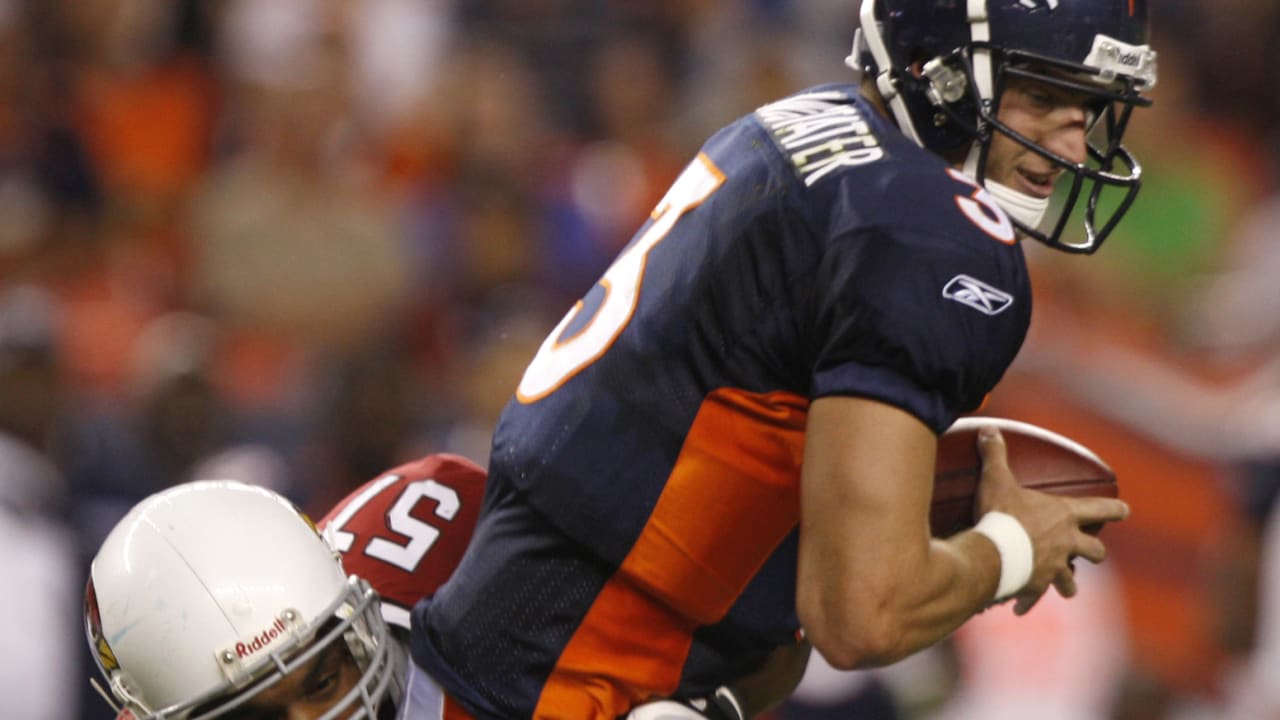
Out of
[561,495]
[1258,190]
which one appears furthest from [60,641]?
[1258,190]

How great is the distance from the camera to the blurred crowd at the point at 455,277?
18.5 feet

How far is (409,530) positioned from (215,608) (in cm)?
46

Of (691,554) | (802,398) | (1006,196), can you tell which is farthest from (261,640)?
(1006,196)

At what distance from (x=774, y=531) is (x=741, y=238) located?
43 centimetres

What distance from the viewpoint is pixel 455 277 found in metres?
6.89

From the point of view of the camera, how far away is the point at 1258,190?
7.67 metres

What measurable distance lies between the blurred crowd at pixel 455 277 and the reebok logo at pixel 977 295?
3077mm

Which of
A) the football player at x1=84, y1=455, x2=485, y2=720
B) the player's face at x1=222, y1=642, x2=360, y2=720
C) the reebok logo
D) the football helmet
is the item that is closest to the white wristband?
the reebok logo

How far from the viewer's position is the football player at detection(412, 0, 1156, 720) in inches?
93.0

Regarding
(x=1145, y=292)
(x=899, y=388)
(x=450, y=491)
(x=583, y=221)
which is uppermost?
(x=899, y=388)

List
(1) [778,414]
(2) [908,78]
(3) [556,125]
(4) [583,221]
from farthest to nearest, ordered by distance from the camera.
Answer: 1. (3) [556,125]
2. (4) [583,221]
3. (2) [908,78]
4. (1) [778,414]

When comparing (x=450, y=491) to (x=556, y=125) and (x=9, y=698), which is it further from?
(x=556, y=125)

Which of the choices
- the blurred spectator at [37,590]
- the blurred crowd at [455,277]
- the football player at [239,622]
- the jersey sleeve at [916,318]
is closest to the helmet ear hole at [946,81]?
the jersey sleeve at [916,318]

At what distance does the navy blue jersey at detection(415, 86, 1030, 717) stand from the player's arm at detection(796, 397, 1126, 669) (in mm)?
51
